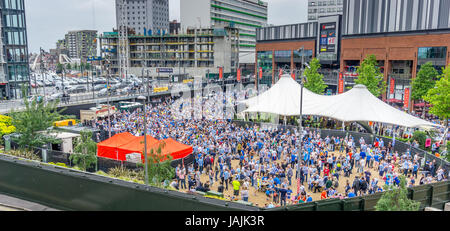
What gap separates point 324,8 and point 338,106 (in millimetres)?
105777

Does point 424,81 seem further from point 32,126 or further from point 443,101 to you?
point 32,126

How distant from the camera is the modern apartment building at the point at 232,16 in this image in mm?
113363

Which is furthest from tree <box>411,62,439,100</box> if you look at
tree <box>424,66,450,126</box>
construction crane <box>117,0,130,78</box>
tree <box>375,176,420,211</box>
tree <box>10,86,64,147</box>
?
construction crane <box>117,0,130,78</box>

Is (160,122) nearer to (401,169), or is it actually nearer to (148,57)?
(401,169)

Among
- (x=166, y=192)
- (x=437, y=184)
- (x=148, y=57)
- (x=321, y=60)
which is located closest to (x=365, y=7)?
(x=321, y=60)

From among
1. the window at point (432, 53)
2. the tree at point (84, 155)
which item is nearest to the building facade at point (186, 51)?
the window at point (432, 53)

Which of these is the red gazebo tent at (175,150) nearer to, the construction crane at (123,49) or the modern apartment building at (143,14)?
the construction crane at (123,49)

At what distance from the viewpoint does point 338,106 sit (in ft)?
94.4

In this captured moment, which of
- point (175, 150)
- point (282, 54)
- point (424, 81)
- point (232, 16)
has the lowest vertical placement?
point (175, 150)

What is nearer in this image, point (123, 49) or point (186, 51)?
point (123, 49)

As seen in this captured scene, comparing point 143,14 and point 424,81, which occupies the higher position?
point 143,14

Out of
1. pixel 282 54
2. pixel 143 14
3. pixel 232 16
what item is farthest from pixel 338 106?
pixel 143 14

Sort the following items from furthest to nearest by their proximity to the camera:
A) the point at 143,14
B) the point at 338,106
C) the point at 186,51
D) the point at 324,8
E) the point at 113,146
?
1. the point at 143,14
2. the point at 324,8
3. the point at 186,51
4. the point at 338,106
5. the point at 113,146

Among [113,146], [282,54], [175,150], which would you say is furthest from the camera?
[282,54]
